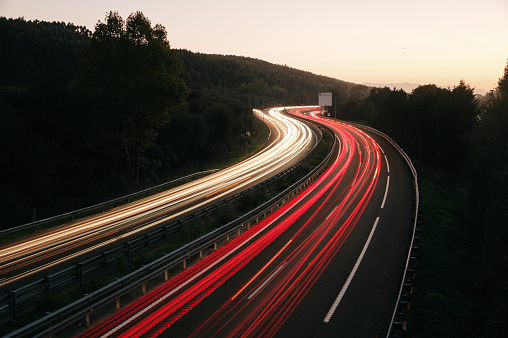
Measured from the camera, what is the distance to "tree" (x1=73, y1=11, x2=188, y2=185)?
116 feet

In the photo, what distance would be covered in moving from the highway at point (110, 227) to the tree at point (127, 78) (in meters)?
8.28

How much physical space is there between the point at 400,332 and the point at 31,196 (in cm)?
3051

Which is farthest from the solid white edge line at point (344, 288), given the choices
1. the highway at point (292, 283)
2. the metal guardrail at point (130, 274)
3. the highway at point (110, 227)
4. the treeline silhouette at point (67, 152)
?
the treeline silhouette at point (67, 152)

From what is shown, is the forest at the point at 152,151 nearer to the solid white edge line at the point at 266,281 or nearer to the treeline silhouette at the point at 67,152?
the treeline silhouette at the point at 67,152

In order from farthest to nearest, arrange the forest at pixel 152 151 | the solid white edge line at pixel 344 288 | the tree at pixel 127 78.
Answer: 1. the tree at pixel 127 78
2. the forest at pixel 152 151
3. the solid white edge line at pixel 344 288

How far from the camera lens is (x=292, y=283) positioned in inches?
579

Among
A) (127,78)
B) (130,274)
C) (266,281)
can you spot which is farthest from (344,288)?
(127,78)

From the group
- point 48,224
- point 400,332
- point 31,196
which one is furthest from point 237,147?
point 400,332

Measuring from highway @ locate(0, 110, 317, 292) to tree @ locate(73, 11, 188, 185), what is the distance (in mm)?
8276

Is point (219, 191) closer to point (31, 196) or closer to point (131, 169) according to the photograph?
point (131, 169)

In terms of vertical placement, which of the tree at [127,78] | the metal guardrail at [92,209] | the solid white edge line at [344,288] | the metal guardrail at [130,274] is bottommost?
the metal guardrail at [92,209]

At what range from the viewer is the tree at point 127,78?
3538cm

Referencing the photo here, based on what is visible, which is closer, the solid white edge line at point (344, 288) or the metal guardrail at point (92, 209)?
the solid white edge line at point (344, 288)

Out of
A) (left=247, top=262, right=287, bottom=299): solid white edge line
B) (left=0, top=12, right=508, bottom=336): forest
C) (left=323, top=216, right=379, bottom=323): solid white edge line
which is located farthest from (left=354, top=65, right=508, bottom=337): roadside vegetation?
(left=247, top=262, right=287, bottom=299): solid white edge line
